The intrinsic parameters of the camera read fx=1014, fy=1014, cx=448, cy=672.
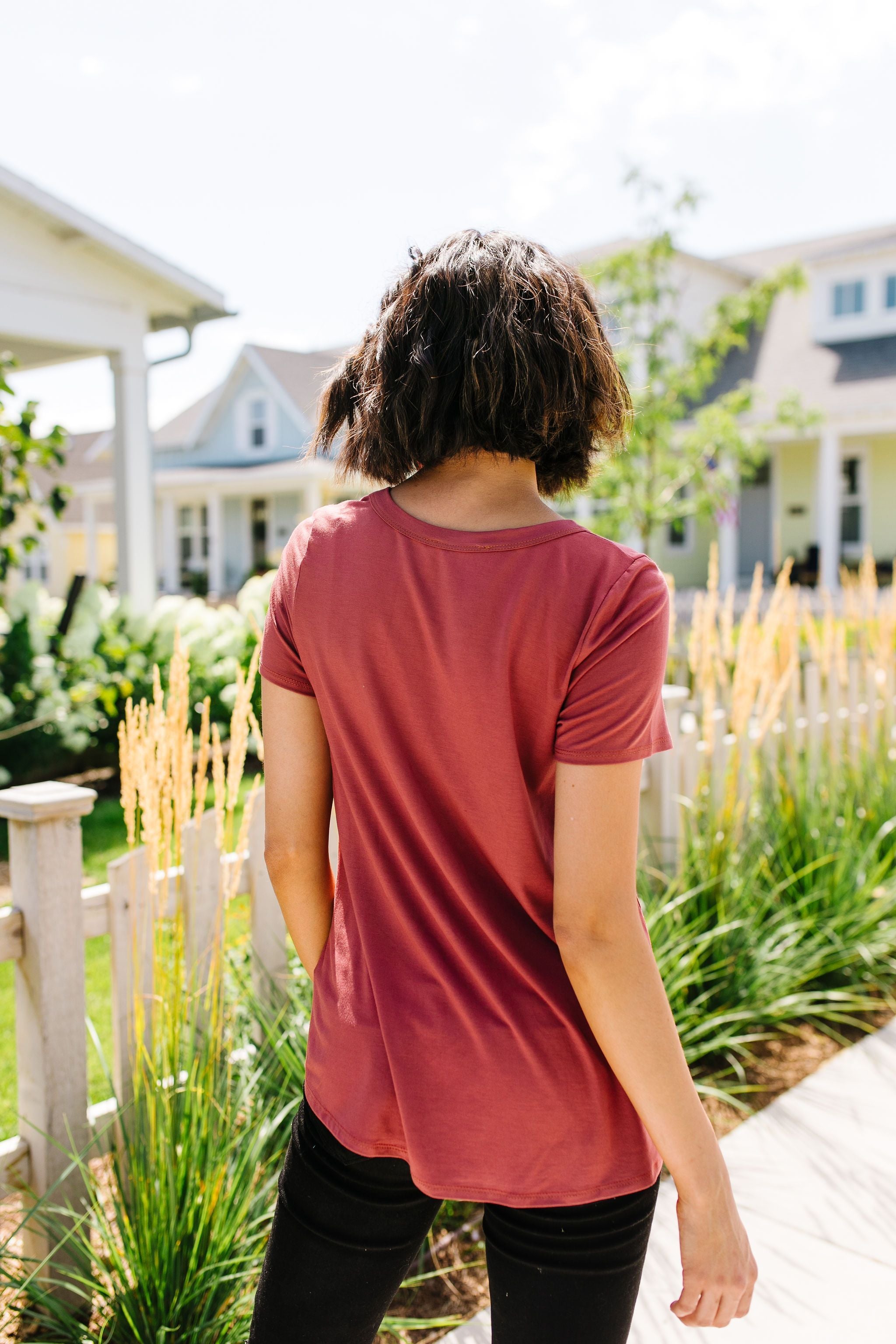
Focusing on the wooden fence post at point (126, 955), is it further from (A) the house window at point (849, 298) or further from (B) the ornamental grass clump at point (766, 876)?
(A) the house window at point (849, 298)

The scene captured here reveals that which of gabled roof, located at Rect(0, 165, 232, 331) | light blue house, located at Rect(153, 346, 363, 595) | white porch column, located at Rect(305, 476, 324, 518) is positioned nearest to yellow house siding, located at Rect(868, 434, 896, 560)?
light blue house, located at Rect(153, 346, 363, 595)

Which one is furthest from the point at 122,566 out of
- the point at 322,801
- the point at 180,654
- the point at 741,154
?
the point at 741,154

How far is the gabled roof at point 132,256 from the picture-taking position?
8.27 m

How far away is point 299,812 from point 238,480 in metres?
23.3

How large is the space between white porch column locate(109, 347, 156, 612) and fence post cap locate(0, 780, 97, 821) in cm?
734

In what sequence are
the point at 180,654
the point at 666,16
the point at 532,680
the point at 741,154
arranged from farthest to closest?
the point at 741,154
the point at 666,16
the point at 180,654
the point at 532,680

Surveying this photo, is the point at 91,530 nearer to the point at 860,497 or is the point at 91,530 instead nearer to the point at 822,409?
the point at 822,409

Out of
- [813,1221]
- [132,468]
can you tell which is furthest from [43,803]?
[132,468]

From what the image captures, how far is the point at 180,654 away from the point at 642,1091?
135cm

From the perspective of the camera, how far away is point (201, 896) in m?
2.38

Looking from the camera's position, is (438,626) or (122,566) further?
(122,566)

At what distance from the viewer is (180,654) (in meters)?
2.06

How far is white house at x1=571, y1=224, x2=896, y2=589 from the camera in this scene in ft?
54.9

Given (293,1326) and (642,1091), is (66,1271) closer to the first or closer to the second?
(293,1326)
